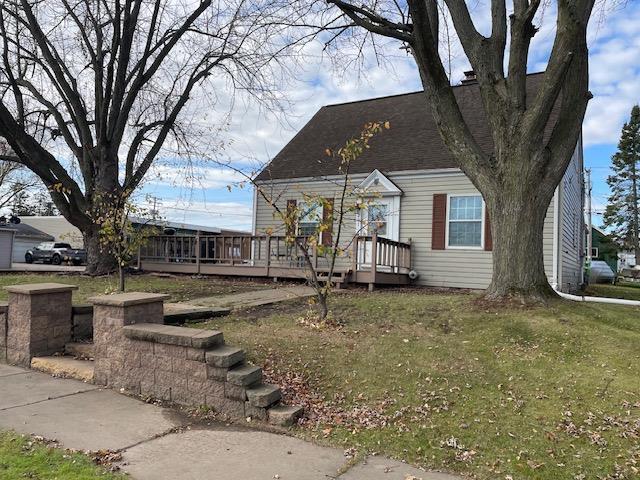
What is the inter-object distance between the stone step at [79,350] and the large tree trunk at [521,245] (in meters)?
5.46

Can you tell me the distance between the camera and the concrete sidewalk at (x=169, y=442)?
3.41 metres

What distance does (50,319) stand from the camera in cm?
612

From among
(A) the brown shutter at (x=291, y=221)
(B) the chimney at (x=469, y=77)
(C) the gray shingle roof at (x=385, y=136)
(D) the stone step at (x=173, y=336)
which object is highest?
(B) the chimney at (x=469, y=77)

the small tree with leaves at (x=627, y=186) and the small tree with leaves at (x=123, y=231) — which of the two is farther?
the small tree with leaves at (x=627, y=186)

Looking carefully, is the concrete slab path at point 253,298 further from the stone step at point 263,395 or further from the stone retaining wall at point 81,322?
the stone step at point 263,395

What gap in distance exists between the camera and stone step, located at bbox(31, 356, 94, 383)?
5477 millimetres

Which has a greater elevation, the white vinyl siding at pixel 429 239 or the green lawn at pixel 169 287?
the white vinyl siding at pixel 429 239

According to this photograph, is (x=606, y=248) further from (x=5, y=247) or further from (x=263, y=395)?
(x=263, y=395)

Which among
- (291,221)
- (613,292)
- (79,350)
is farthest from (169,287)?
(613,292)

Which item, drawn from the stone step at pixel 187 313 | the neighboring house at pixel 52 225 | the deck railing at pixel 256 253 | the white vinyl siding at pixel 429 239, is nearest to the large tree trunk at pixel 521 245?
the stone step at pixel 187 313

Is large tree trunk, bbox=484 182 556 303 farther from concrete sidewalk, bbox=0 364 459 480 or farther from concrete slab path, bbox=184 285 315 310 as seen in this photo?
concrete sidewalk, bbox=0 364 459 480

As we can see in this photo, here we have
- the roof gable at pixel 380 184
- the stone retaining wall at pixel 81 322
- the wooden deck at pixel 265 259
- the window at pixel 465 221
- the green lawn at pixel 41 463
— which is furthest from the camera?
the roof gable at pixel 380 184

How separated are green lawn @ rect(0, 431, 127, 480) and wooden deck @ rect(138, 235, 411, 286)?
8193 millimetres

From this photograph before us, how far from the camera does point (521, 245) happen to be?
23.8 feet
